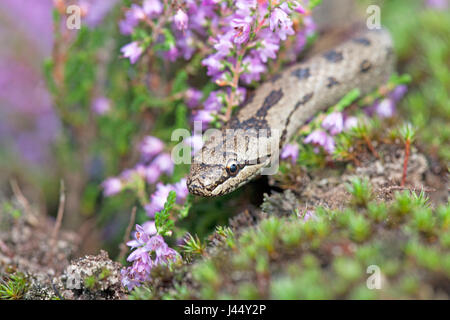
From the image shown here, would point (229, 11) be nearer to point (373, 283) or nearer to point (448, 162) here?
point (448, 162)

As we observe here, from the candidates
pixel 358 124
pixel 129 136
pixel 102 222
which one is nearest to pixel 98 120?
pixel 129 136

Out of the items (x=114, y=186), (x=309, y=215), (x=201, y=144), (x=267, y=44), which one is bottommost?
(x=309, y=215)

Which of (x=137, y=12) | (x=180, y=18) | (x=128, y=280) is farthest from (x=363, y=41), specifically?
(x=128, y=280)

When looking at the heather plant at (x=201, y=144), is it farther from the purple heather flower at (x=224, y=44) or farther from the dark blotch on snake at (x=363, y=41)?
the dark blotch on snake at (x=363, y=41)

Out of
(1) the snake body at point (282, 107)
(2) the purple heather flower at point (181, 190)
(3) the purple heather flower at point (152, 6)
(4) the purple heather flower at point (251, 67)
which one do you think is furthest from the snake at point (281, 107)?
(3) the purple heather flower at point (152, 6)

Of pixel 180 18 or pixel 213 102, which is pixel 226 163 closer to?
pixel 213 102
